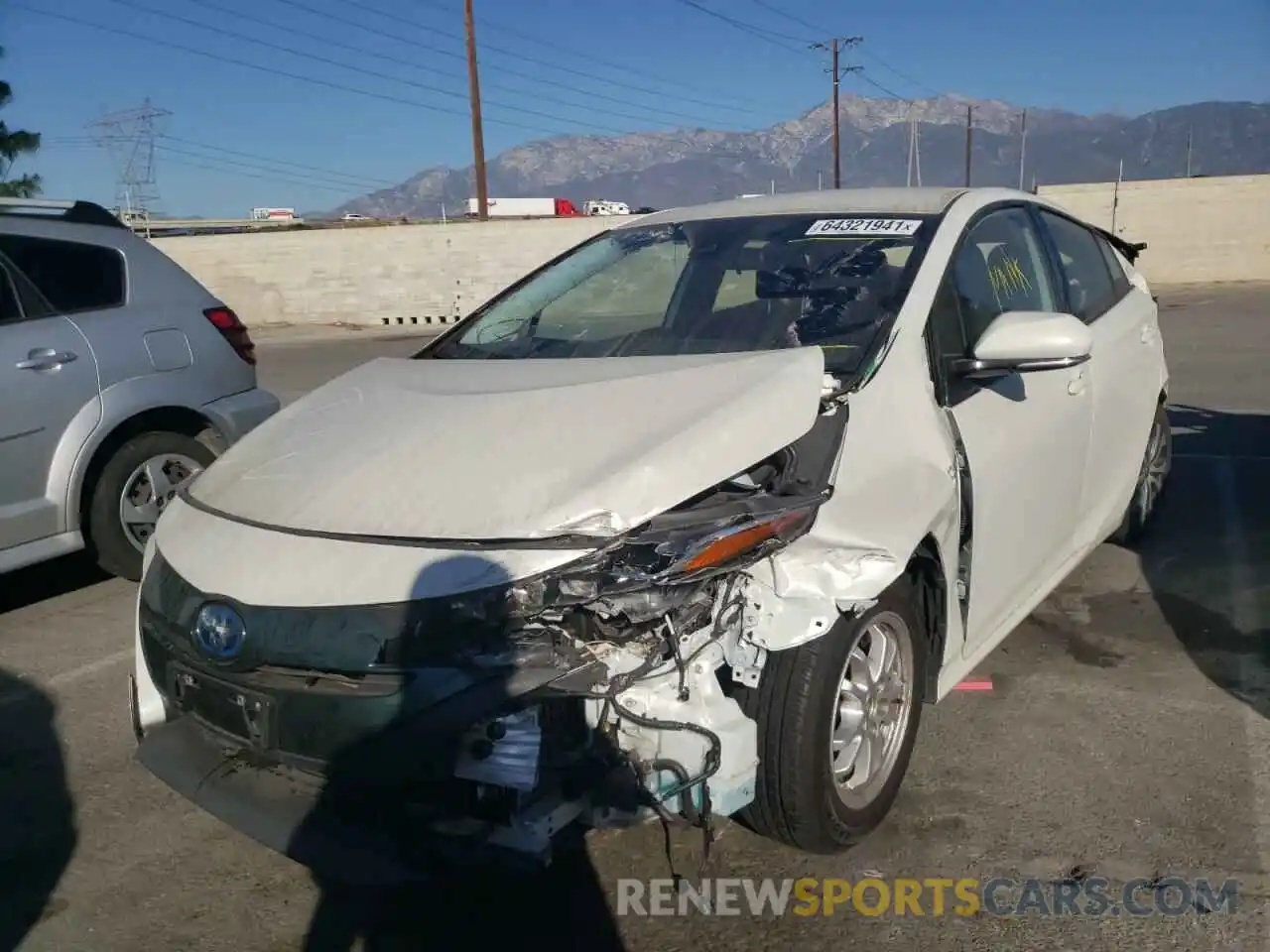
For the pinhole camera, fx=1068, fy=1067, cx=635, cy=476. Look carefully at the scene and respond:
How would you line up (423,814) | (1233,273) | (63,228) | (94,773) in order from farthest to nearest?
(1233,273)
(63,228)
(94,773)
(423,814)

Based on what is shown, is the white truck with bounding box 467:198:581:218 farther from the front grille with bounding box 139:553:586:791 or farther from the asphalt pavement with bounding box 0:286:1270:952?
the front grille with bounding box 139:553:586:791

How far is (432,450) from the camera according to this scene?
→ 2.66 metres

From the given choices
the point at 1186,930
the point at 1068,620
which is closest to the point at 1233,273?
the point at 1068,620

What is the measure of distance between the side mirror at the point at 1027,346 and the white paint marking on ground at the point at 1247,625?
1321 millimetres

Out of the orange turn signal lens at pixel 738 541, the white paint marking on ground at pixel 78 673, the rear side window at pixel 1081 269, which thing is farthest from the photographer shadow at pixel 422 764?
the rear side window at pixel 1081 269

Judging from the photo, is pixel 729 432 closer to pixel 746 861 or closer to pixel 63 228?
pixel 746 861

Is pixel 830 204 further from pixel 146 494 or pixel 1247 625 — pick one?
pixel 146 494

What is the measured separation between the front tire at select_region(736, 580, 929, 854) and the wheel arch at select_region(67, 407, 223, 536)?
362 centimetres

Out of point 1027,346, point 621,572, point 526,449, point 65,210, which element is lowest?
point 621,572

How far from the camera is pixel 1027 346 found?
3.05 meters

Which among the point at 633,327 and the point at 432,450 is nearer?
the point at 432,450

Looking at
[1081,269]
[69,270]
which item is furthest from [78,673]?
[1081,269]

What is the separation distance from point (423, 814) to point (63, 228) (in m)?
4.18

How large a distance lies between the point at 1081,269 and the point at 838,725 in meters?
2.60
